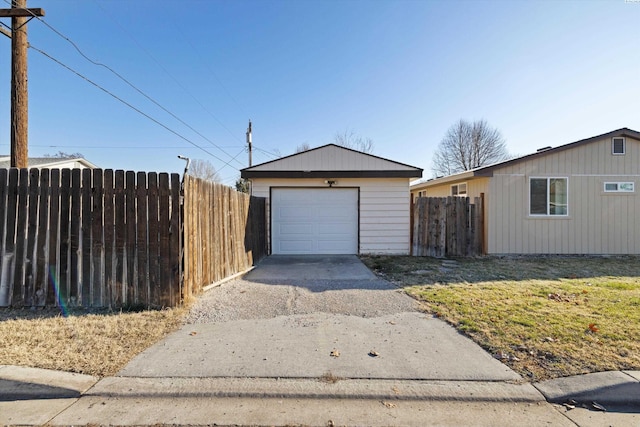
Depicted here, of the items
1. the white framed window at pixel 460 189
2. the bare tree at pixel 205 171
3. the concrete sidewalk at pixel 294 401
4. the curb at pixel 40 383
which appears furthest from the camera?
the bare tree at pixel 205 171

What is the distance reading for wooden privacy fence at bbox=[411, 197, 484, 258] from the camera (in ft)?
33.3

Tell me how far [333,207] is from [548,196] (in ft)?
22.6

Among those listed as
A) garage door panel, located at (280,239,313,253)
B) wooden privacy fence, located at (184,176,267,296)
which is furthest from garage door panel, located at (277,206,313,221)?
wooden privacy fence, located at (184,176,267,296)

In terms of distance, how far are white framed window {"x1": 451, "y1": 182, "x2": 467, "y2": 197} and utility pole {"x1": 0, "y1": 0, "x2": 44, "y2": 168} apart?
12425mm

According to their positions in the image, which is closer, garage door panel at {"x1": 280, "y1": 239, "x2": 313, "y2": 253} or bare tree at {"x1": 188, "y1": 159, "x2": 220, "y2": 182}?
garage door panel at {"x1": 280, "y1": 239, "x2": 313, "y2": 253}

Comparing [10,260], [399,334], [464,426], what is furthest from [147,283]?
[464,426]

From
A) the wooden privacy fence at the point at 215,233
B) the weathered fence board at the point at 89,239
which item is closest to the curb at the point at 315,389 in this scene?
the weathered fence board at the point at 89,239

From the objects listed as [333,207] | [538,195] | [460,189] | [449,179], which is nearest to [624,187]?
[538,195]

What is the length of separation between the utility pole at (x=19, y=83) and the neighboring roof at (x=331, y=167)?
5.38 m

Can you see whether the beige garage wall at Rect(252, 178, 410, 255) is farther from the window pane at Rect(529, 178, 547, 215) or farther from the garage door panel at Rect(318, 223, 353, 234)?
the window pane at Rect(529, 178, 547, 215)

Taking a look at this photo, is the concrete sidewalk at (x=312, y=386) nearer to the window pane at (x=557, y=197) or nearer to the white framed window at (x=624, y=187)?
the window pane at (x=557, y=197)

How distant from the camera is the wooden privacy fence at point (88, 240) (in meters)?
4.71

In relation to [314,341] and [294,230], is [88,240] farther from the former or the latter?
[294,230]

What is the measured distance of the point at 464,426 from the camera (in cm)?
232
